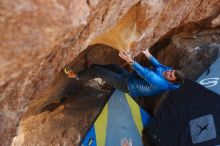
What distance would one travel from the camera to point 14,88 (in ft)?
9.41

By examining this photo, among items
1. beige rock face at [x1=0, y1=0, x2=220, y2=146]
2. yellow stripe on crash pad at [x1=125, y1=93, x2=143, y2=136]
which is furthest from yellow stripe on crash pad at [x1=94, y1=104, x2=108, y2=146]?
yellow stripe on crash pad at [x1=125, y1=93, x2=143, y2=136]

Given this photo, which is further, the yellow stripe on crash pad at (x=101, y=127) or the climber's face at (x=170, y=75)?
the yellow stripe on crash pad at (x=101, y=127)

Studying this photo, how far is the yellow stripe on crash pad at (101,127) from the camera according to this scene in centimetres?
489

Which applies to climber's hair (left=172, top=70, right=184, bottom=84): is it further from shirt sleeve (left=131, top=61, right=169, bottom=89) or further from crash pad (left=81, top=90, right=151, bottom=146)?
crash pad (left=81, top=90, right=151, bottom=146)

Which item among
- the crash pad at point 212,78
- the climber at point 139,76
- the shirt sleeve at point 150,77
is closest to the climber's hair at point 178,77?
the climber at point 139,76

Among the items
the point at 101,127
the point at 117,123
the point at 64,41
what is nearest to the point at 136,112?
the point at 117,123

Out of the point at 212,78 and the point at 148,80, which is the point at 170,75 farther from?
the point at 212,78

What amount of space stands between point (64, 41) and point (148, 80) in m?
1.43

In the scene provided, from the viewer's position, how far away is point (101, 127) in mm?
4926

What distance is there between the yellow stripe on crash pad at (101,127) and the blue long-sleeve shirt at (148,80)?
723 mm

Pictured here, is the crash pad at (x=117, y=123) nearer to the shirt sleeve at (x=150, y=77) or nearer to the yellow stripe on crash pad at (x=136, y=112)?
the yellow stripe on crash pad at (x=136, y=112)

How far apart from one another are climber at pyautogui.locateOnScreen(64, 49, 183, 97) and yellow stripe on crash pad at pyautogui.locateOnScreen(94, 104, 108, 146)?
616mm

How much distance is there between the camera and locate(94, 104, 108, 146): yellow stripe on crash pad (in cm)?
489

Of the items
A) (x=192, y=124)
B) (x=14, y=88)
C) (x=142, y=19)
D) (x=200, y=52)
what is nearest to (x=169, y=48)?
(x=200, y=52)
